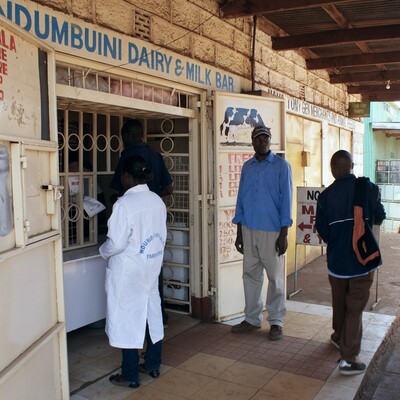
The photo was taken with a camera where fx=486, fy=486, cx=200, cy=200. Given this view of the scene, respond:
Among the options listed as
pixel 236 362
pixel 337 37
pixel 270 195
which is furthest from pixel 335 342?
pixel 337 37

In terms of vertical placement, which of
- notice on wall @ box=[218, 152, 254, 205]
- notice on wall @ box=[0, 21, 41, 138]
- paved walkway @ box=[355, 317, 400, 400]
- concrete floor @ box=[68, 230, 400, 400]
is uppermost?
notice on wall @ box=[0, 21, 41, 138]

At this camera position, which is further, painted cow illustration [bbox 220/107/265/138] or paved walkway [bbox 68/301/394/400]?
painted cow illustration [bbox 220/107/265/138]

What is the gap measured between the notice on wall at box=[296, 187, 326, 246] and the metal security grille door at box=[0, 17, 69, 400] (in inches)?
153

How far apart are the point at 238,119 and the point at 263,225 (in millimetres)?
1263

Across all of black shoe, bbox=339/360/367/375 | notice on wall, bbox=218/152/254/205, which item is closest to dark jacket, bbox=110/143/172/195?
notice on wall, bbox=218/152/254/205

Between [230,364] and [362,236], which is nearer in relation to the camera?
[362,236]

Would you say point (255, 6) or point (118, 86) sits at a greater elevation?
point (255, 6)

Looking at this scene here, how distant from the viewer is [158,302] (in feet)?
12.0

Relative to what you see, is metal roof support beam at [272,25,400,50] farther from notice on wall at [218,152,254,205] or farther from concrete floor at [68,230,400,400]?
concrete floor at [68,230,400,400]

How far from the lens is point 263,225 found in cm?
457

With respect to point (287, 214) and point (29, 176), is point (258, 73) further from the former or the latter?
point (29, 176)

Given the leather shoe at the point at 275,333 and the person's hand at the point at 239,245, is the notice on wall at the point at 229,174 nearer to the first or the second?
the person's hand at the point at 239,245

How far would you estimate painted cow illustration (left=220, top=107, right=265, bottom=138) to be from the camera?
16.6ft

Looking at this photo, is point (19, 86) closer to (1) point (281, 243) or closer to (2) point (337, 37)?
(1) point (281, 243)
